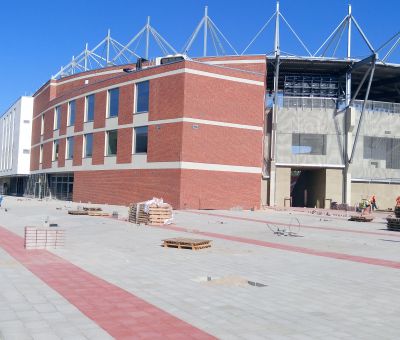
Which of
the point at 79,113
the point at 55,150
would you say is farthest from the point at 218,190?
the point at 55,150

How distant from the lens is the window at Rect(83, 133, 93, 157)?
45062mm

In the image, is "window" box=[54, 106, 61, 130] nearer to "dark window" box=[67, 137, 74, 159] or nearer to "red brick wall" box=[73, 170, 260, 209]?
"dark window" box=[67, 137, 74, 159]

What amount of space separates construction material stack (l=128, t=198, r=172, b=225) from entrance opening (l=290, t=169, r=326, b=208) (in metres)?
27.3

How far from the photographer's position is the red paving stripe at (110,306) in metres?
5.48

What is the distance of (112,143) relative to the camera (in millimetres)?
42031

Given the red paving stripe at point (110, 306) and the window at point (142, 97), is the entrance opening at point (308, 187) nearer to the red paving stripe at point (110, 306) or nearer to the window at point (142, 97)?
the window at point (142, 97)

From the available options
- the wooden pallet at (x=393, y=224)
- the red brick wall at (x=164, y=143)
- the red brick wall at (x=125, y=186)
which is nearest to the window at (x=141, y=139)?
the red brick wall at (x=164, y=143)

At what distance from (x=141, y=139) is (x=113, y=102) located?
19.0 feet

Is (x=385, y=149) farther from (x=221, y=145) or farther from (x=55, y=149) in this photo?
(x=55, y=149)

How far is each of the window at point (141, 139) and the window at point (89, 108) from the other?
807 cm

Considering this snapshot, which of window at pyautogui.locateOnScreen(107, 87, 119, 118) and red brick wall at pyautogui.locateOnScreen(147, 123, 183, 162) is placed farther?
window at pyautogui.locateOnScreen(107, 87, 119, 118)

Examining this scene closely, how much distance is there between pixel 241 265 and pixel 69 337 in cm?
643

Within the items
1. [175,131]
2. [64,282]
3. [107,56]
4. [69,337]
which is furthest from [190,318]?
[107,56]

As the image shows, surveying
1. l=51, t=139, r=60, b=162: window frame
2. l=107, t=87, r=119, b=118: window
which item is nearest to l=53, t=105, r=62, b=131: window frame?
l=51, t=139, r=60, b=162: window frame
